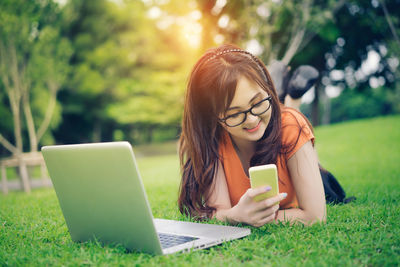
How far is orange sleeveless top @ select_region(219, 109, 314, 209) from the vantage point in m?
2.38

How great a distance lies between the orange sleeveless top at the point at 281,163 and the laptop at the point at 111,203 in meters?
0.48

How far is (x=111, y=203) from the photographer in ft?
5.95

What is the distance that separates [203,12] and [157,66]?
11.1 meters

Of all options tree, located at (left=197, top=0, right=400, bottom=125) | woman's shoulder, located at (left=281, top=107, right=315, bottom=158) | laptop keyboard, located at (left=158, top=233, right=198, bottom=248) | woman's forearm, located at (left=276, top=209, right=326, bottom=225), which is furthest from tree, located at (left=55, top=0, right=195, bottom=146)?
laptop keyboard, located at (left=158, top=233, right=198, bottom=248)

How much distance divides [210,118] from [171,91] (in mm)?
18212

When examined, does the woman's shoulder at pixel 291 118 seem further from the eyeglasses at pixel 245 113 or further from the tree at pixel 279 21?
the tree at pixel 279 21

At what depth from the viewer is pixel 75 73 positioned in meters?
21.0

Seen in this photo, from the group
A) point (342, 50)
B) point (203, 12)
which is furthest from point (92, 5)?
point (342, 50)

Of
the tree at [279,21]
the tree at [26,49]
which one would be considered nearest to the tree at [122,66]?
the tree at [279,21]

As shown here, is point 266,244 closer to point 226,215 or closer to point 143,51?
point 226,215

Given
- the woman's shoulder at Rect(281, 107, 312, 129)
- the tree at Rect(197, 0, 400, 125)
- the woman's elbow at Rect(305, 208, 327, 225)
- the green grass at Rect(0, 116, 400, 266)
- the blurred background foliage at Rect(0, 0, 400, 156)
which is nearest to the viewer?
the green grass at Rect(0, 116, 400, 266)

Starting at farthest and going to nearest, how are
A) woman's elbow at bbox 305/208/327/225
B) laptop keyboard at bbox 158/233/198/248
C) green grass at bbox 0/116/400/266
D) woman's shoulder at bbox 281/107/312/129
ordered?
woman's shoulder at bbox 281/107/312/129 < woman's elbow at bbox 305/208/327/225 < laptop keyboard at bbox 158/233/198/248 < green grass at bbox 0/116/400/266

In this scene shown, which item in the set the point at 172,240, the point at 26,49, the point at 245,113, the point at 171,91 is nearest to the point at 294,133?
the point at 245,113

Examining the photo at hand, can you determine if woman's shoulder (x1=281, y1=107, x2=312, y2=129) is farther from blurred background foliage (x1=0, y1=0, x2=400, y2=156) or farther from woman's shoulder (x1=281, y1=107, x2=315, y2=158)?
blurred background foliage (x1=0, y1=0, x2=400, y2=156)
